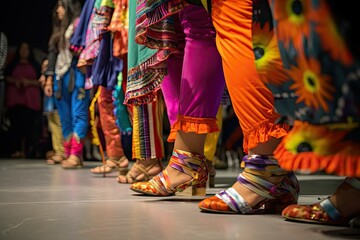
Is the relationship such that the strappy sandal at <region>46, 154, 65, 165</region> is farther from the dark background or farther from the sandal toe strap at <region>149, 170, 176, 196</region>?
the sandal toe strap at <region>149, 170, 176, 196</region>

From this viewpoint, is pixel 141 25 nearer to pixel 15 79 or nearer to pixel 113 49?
pixel 113 49

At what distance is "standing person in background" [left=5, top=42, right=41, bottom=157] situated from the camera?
629 centimetres

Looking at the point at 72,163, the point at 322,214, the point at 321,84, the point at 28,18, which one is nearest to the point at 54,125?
the point at 72,163

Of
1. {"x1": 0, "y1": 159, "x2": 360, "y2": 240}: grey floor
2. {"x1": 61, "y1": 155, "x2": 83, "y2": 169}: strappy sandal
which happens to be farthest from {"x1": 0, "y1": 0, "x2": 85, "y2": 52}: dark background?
{"x1": 0, "y1": 159, "x2": 360, "y2": 240}: grey floor

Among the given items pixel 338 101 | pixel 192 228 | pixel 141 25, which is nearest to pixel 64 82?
pixel 141 25

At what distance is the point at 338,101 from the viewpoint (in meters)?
0.98

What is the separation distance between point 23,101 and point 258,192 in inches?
209

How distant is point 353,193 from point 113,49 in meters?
1.79

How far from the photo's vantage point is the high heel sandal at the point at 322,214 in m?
1.19

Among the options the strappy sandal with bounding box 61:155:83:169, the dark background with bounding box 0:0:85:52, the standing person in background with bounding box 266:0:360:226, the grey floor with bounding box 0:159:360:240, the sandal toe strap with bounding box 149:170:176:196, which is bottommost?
the strappy sandal with bounding box 61:155:83:169

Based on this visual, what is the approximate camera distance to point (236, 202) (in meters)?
1.38

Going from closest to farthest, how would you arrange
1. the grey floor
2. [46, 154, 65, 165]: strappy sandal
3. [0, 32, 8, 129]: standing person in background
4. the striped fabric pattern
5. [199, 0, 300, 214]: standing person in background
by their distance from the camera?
the grey floor, [199, 0, 300, 214]: standing person in background, the striped fabric pattern, [46, 154, 65, 165]: strappy sandal, [0, 32, 8, 129]: standing person in background

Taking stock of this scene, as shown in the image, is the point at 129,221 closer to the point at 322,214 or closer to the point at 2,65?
the point at 322,214

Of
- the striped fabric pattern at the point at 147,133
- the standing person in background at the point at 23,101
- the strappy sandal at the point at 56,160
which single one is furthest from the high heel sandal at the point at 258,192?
the standing person in background at the point at 23,101
